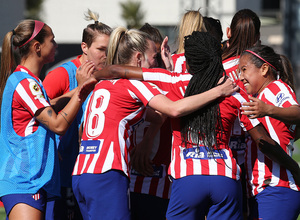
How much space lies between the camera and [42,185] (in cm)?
370

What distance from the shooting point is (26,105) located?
145 inches

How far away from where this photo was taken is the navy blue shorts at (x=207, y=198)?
10.6ft

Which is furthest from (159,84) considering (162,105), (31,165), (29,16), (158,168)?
(29,16)

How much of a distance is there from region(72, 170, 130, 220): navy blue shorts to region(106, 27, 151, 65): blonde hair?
853 millimetres

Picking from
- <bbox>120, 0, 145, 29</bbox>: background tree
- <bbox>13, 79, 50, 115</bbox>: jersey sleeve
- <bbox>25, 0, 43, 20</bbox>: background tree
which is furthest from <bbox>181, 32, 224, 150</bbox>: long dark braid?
<bbox>25, 0, 43, 20</bbox>: background tree

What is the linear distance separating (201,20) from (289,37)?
28.3 meters

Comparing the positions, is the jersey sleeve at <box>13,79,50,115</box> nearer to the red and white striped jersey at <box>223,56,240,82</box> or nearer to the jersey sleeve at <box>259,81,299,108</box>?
the red and white striped jersey at <box>223,56,240,82</box>

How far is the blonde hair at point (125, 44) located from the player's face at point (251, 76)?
0.79 m

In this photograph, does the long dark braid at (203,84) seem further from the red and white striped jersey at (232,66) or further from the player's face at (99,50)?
the player's face at (99,50)

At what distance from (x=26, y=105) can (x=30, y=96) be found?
0.24 feet

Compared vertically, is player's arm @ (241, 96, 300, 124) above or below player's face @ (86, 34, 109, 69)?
below

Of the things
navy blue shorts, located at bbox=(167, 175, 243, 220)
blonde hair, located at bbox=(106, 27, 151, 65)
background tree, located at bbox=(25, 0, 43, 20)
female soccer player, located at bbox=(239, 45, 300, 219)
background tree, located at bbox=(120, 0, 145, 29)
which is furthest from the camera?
background tree, located at bbox=(25, 0, 43, 20)

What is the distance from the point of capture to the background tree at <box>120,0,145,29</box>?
38.9 m

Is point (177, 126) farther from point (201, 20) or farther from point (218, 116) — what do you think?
point (201, 20)
